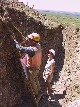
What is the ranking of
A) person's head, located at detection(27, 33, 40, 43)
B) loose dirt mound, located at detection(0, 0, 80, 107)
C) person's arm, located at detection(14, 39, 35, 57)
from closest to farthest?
1. person's arm, located at detection(14, 39, 35, 57)
2. loose dirt mound, located at detection(0, 0, 80, 107)
3. person's head, located at detection(27, 33, 40, 43)

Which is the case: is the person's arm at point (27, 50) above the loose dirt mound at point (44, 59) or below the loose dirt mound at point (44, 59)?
above

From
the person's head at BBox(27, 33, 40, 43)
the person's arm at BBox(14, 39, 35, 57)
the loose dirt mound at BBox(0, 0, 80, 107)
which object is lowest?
the loose dirt mound at BBox(0, 0, 80, 107)

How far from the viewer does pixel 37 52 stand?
9820 mm

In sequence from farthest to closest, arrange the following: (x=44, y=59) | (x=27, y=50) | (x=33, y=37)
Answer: (x=44, y=59) < (x=33, y=37) < (x=27, y=50)

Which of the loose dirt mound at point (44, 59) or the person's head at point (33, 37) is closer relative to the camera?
the loose dirt mound at point (44, 59)

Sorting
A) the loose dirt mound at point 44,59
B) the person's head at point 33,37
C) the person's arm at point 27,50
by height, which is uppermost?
the person's head at point 33,37

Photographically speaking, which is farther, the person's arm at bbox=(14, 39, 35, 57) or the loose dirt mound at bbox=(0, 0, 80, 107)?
the loose dirt mound at bbox=(0, 0, 80, 107)

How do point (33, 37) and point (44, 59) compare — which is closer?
point (33, 37)

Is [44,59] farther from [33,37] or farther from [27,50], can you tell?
[27,50]

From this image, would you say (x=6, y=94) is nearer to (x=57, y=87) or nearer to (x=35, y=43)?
(x=35, y=43)

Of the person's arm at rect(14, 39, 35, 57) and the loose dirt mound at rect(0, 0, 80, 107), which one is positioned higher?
the person's arm at rect(14, 39, 35, 57)

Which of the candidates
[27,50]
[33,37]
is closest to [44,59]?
[33,37]

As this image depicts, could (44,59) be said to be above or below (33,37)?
below

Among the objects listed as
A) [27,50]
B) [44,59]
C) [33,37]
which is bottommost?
[44,59]
